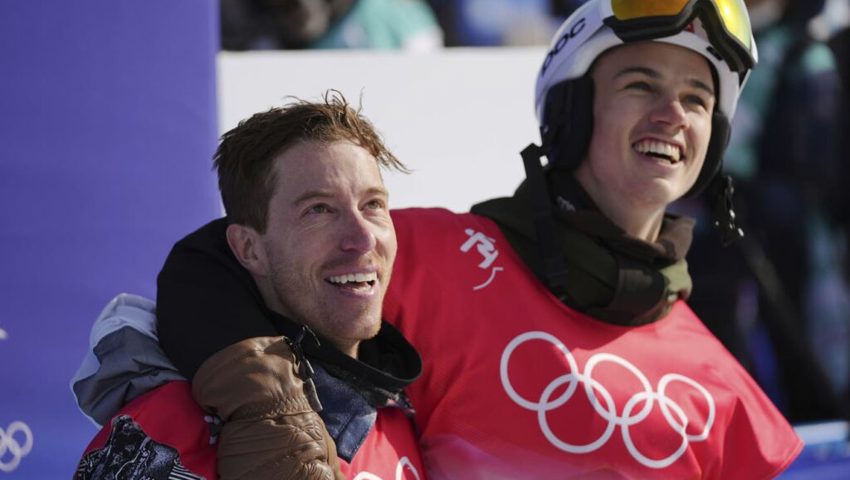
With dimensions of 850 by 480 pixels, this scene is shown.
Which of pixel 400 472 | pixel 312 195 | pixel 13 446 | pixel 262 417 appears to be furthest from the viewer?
pixel 13 446

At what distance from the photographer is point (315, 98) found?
10.6ft

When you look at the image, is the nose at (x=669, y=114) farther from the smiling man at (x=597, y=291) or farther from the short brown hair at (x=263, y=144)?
the short brown hair at (x=263, y=144)

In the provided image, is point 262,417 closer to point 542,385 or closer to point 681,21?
point 542,385

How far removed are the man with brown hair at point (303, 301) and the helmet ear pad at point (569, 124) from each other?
616 mm

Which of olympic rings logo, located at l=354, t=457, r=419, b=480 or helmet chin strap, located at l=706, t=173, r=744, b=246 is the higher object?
helmet chin strap, located at l=706, t=173, r=744, b=246

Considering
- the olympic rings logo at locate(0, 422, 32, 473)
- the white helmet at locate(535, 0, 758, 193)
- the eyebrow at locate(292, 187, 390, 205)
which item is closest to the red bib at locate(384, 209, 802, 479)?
the white helmet at locate(535, 0, 758, 193)

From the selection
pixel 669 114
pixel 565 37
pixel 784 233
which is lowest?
pixel 784 233

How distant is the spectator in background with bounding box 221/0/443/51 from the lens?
142 inches

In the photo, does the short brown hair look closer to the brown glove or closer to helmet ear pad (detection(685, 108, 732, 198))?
the brown glove

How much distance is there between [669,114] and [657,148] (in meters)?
0.08

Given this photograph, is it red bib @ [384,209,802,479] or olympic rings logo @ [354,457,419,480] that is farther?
red bib @ [384,209,802,479]

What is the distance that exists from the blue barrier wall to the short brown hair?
19.1 inches

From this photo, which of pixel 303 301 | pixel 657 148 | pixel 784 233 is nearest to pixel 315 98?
pixel 657 148

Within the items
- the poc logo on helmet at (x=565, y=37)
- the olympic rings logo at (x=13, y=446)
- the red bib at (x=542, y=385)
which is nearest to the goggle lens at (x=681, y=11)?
the poc logo on helmet at (x=565, y=37)
